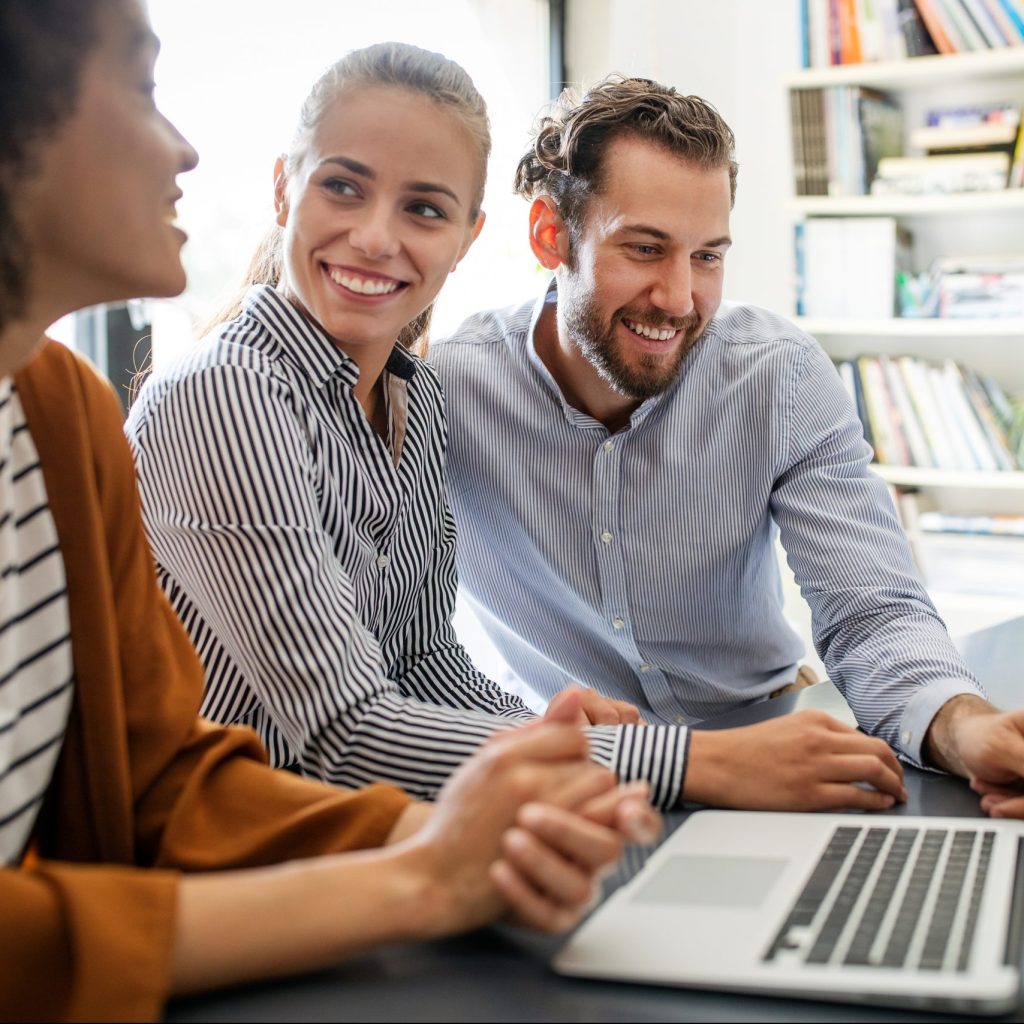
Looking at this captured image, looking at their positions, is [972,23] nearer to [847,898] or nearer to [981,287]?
[981,287]

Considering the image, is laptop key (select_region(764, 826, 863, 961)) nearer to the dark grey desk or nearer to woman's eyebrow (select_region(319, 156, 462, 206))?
the dark grey desk

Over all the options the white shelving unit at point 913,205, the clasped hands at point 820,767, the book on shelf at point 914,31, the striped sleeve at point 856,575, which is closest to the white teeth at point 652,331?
the striped sleeve at point 856,575

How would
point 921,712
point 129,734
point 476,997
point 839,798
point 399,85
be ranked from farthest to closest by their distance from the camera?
point 399,85 → point 921,712 → point 839,798 → point 129,734 → point 476,997

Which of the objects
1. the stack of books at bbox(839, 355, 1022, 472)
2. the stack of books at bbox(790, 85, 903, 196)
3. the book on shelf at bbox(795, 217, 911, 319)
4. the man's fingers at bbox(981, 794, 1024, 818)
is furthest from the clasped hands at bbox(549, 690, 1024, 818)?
the stack of books at bbox(790, 85, 903, 196)

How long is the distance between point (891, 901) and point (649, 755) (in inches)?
13.5

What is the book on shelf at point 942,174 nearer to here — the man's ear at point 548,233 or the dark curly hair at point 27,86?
the man's ear at point 548,233

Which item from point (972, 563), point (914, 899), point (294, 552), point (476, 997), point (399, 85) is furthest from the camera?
point (972, 563)

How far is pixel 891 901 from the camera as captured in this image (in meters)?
0.83

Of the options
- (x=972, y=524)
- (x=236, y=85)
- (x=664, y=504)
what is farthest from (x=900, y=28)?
(x=664, y=504)

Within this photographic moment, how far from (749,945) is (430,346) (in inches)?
50.6

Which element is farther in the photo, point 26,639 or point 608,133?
point 608,133

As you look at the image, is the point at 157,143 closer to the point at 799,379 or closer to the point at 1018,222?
the point at 799,379

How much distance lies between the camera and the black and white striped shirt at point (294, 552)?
1157 mm

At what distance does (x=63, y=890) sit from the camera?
696 mm
